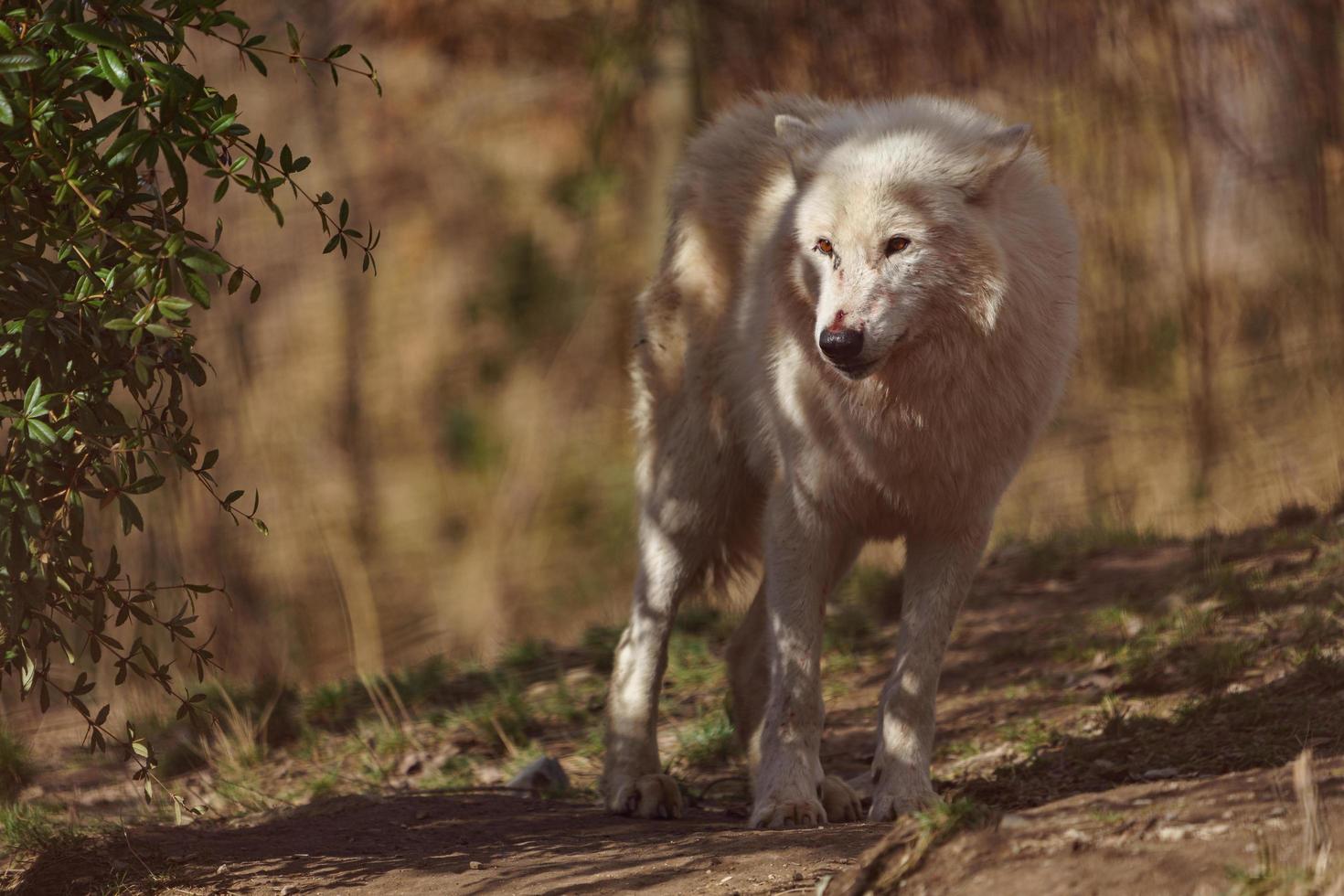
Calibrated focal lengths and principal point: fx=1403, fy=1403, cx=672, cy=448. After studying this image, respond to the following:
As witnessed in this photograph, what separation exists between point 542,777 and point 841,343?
2.09m

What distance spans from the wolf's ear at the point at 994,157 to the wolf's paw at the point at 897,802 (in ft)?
5.58

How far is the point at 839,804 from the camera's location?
4.23m

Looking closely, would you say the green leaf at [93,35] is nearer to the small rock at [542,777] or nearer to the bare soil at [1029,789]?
the bare soil at [1029,789]

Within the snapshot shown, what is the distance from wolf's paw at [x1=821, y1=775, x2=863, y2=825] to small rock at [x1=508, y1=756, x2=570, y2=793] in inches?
41.8

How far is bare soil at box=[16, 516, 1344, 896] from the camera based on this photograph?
2.59 m

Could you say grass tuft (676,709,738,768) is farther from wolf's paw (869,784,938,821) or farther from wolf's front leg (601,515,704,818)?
wolf's paw (869,784,938,821)

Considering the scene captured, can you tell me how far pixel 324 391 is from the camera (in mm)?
13062

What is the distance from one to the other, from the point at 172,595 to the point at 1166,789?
22.6 feet

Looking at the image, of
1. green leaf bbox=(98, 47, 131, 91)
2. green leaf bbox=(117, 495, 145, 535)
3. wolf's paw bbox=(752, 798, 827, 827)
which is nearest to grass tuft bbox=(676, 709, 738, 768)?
wolf's paw bbox=(752, 798, 827, 827)

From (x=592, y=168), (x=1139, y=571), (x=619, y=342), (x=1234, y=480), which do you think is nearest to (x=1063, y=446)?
(x=1234, y=480)

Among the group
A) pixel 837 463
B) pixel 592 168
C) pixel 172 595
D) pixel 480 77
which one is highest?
pixel 480 77

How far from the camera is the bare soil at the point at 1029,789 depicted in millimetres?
2592

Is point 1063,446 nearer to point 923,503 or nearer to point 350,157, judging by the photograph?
point 923,503

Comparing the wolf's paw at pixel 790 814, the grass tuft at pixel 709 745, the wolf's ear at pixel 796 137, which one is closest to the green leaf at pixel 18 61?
the wolf's ear at pixel 796 137
